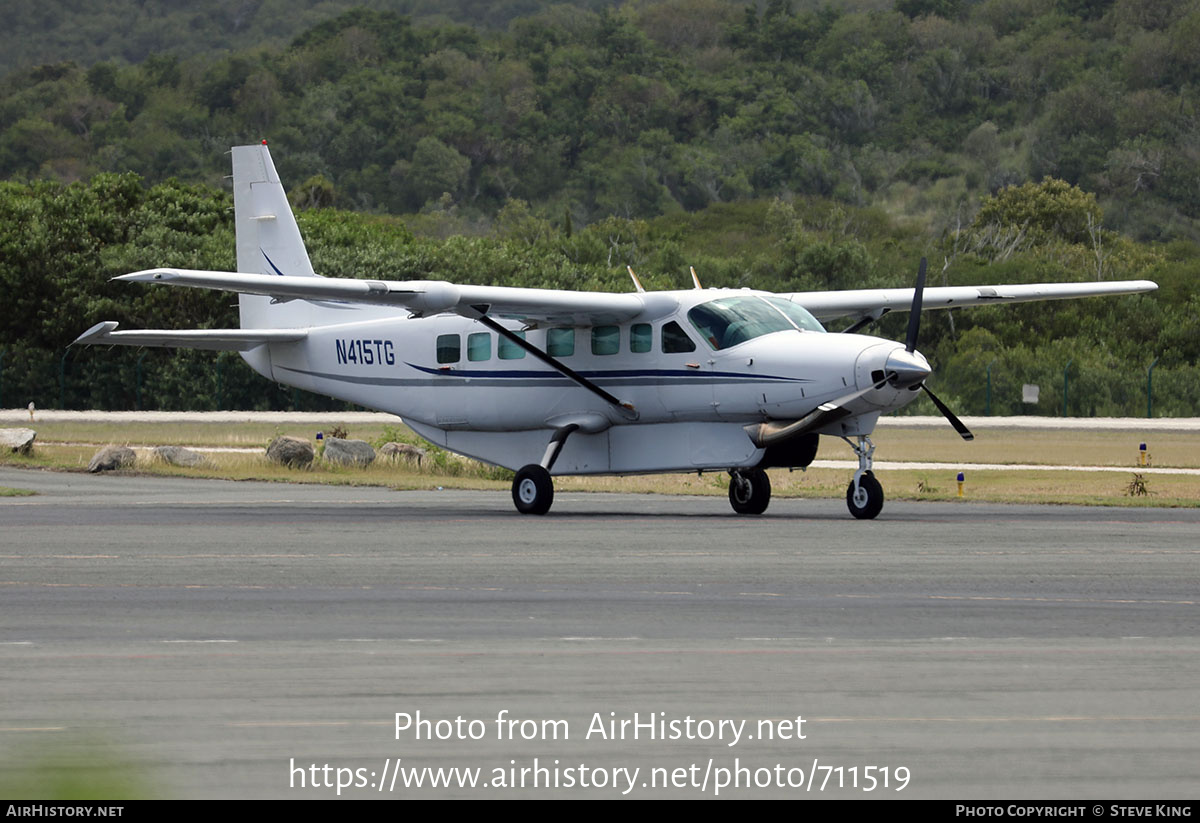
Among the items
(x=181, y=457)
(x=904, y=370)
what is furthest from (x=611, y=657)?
(x=181, y=457)

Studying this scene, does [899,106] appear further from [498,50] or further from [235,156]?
[235,156]

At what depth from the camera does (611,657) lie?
34.6 feet

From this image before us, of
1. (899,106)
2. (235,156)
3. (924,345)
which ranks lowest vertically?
(924,345)

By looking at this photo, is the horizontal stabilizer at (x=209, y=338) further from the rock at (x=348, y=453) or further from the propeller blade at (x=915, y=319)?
the propeller blade at (x=915, y=319)

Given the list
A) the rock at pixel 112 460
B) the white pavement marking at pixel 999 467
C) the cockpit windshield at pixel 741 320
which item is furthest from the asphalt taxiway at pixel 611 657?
the white pavement marking at pixel 999 467

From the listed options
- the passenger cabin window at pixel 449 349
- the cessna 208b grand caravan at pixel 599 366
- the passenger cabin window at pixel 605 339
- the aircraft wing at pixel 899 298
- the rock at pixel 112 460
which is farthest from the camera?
the rock at pixel 112 460

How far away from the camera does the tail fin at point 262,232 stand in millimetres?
27828

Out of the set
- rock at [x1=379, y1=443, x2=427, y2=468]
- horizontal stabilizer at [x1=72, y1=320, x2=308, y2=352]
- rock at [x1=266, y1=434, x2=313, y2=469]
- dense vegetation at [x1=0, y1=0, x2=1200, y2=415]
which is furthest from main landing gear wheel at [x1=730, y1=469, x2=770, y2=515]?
dense vegetation at [x1=0, y1=0, x2=1200, y2=415]

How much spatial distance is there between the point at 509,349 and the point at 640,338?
2128 millimetres

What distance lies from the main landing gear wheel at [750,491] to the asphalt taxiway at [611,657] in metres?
3.40

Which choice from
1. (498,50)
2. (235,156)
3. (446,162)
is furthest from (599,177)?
(235,156)

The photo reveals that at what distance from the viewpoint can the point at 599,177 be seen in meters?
145

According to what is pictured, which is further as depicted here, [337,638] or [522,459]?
[522,459]

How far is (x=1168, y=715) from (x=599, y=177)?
450ft
